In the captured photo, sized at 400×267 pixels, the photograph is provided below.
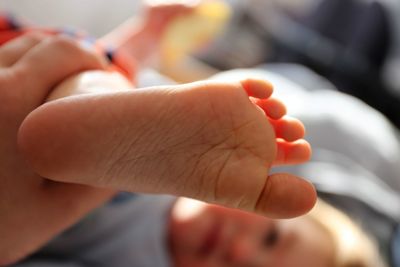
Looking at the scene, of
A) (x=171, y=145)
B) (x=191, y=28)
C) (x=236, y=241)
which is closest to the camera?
(x=171, y=145)

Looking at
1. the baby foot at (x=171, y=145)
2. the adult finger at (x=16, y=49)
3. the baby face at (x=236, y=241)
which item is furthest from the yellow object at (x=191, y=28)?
the baby foot at (x=171, y=145)

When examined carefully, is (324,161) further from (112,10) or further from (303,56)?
(112,10)

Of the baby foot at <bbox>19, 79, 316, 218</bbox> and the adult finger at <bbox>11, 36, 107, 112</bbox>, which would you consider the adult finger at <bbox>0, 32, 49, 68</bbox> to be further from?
the baby foot at <bbox>19, 79, 316, 218</bbox>

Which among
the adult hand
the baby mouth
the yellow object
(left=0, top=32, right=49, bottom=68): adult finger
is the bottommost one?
the baby mouth

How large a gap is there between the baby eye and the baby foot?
41cm

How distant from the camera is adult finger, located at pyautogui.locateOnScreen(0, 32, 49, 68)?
42 cm

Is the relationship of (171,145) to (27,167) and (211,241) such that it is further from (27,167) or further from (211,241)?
(211,241)

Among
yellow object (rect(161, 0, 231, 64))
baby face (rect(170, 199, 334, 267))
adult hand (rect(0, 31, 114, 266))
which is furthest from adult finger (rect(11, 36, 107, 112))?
yellow object (rect(161, 0, 231, 64))

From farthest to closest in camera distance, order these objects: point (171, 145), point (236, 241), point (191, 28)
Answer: point (191, 28)
point (236, 241)
point (171, 145)

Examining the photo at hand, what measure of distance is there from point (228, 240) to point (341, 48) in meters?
0.69

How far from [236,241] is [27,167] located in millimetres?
435

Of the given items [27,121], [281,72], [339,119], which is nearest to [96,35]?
[281,72]

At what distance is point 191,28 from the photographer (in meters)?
0.95

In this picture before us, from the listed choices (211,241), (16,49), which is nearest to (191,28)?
(211,241)
